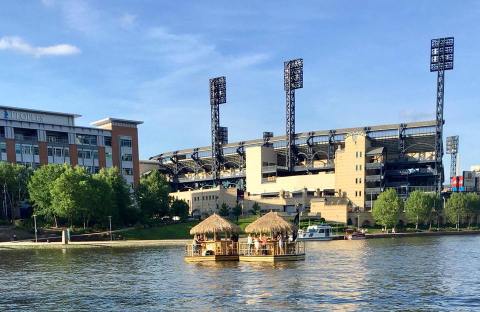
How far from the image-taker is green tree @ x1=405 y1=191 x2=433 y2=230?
6186 inches

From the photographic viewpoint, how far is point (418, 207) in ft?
516

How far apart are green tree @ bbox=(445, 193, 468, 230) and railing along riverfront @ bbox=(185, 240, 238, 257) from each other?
12406 cm

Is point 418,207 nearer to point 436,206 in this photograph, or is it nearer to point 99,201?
point 436,206

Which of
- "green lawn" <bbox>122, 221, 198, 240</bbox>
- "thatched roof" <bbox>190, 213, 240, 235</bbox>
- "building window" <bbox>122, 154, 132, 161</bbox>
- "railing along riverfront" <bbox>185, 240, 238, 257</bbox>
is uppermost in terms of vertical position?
"building window" <bbox>122, 154, 132, 161</bbox>

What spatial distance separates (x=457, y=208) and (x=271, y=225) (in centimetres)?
12526

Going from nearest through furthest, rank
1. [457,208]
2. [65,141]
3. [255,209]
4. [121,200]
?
[121,200], [65,141], [457,208], [255,209]

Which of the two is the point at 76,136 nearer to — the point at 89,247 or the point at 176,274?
the point at 89,247

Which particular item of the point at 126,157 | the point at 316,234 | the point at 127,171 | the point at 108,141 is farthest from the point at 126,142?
the point at 316,234

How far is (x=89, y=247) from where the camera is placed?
94.5m

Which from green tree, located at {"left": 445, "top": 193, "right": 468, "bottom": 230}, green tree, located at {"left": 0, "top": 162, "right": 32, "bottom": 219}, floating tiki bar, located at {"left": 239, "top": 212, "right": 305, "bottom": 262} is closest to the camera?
floating tiki bar, located at {"left": 239, "top": 212, "right": 305, "bottom": 262}

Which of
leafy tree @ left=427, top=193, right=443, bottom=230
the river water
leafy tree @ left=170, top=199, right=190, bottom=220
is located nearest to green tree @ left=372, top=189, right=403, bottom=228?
leafy tree @ left=427, top=193, right=443, bottom=230

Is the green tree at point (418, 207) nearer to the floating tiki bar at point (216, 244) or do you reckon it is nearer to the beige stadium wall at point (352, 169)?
the beige stadium wall at point (352, 169)

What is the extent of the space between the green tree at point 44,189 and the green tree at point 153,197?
25.1 metres

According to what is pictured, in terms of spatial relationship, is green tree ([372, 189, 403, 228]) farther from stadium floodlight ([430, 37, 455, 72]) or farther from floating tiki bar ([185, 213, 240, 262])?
floating tiki bar ([185, 213, 240, 262])
